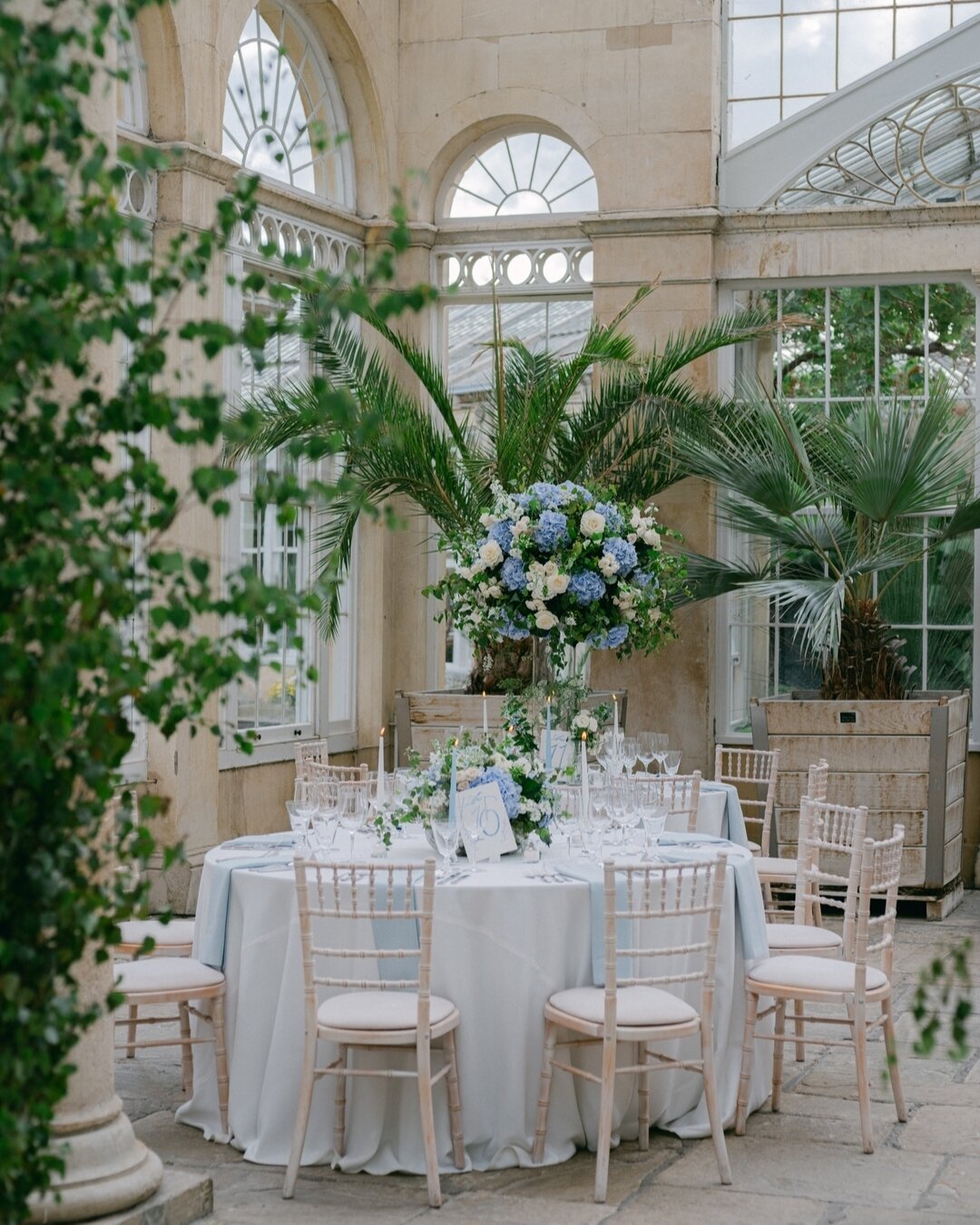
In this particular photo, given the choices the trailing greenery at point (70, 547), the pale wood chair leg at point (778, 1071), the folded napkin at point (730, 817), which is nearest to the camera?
the trailing greenery at point (70, 547)

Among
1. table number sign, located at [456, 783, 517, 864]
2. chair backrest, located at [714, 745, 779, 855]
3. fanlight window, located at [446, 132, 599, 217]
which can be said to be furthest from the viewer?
fanlight window, located at [446, 132, 599, 217]

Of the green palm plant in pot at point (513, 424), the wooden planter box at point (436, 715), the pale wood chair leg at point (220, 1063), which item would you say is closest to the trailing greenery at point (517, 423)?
the green palm plant in pot at point (513, 424)

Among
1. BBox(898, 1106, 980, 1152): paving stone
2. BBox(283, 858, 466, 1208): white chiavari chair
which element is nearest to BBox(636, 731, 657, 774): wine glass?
BBox(898, 1106, 980, 1152): paving stone

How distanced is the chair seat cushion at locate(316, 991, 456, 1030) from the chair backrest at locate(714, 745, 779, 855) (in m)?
3.40

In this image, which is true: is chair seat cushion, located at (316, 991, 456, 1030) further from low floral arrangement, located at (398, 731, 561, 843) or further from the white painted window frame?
the white painted window frame

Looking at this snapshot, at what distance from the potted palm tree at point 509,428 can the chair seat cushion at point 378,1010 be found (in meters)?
3.82

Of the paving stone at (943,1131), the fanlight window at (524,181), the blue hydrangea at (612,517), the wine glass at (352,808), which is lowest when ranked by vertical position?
the paving stone at (943,1131)

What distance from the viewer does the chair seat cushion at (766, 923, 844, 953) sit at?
5.57m

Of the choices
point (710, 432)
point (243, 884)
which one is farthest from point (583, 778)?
point (710, 432)

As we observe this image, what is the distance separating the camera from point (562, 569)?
587cm

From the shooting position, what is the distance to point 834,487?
8.53 m

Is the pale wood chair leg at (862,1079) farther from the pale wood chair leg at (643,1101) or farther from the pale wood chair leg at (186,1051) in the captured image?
the pale wood chair leg at (186,1051)

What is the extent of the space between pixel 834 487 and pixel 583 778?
3.59 metres

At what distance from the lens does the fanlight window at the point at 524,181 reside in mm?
9984
